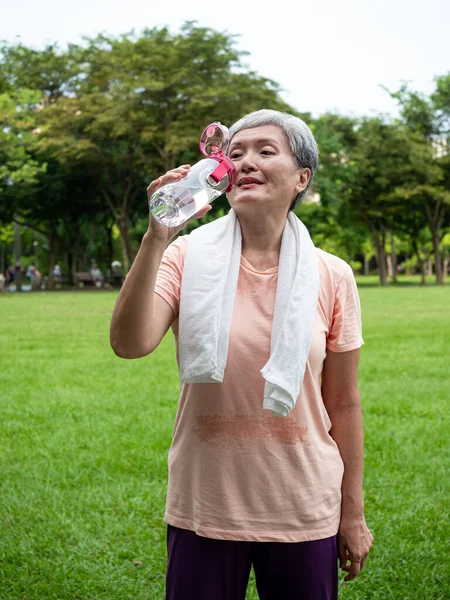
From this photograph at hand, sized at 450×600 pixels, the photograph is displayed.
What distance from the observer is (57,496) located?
5.09m

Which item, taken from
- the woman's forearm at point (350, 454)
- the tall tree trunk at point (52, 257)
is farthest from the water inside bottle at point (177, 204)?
the tall tree trunk at point (52, 257)

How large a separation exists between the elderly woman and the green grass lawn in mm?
1913

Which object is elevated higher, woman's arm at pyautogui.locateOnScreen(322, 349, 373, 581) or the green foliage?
the green foliage

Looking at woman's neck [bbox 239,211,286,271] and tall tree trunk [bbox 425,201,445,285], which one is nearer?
woman's neck [bbox 239,211,286,271]

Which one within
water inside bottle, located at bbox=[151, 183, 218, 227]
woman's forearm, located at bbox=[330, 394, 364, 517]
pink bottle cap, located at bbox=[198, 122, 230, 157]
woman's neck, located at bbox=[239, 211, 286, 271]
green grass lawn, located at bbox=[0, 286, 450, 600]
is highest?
pink bottle cap, located at bbox=[198, 122, 230, 157]

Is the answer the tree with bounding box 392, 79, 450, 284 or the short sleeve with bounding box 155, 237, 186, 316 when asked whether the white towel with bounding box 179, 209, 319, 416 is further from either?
the tree with bounding box 392, 79, 450, 284

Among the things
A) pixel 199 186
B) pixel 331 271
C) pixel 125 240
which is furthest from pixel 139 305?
pixel 125 240

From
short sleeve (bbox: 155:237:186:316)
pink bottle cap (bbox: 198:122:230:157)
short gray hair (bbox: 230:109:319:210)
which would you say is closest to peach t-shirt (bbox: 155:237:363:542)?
short sleeve (bbox: 155:237:186:316)

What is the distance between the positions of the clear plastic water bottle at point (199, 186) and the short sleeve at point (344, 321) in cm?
46

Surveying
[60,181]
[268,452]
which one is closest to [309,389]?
[268,452]

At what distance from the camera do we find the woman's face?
2.19 metres

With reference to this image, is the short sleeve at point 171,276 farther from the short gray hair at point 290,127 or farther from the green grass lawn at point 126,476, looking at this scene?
the green grass lawn at point 126,476

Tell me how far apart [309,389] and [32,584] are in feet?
7.97

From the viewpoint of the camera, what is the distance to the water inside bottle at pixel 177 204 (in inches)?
76.3
